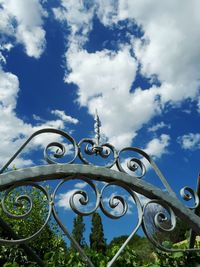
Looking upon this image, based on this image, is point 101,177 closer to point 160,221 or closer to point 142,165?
point 142,165

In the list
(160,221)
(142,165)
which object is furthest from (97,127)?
(160,221)

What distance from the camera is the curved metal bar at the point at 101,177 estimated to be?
7.93 feet

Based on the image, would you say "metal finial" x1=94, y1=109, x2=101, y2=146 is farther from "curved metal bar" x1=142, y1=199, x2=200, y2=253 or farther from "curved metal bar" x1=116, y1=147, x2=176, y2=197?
"curved metal bar" x1=142, y1=199, x2=200, y2=253

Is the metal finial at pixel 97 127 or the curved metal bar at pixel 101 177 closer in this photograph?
the curved metal bar at pixel 101 177

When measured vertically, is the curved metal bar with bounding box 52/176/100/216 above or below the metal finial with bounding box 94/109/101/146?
below

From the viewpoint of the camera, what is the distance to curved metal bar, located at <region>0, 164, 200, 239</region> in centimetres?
242

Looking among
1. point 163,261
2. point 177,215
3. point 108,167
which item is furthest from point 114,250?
point 108,167

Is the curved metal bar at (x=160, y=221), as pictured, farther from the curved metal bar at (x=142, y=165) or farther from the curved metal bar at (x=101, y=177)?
the curved metal bar at (x=142, y=165)

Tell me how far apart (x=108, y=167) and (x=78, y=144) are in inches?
10.4

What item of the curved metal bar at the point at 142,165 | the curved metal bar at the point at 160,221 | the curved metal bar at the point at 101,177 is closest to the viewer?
the curved metal bar at the point at 101,177

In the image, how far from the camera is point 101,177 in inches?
104

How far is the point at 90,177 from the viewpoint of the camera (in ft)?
8.59

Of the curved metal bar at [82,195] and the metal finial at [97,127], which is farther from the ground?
the metal finial at [97,127]

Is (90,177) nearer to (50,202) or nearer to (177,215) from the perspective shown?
(50,202)
